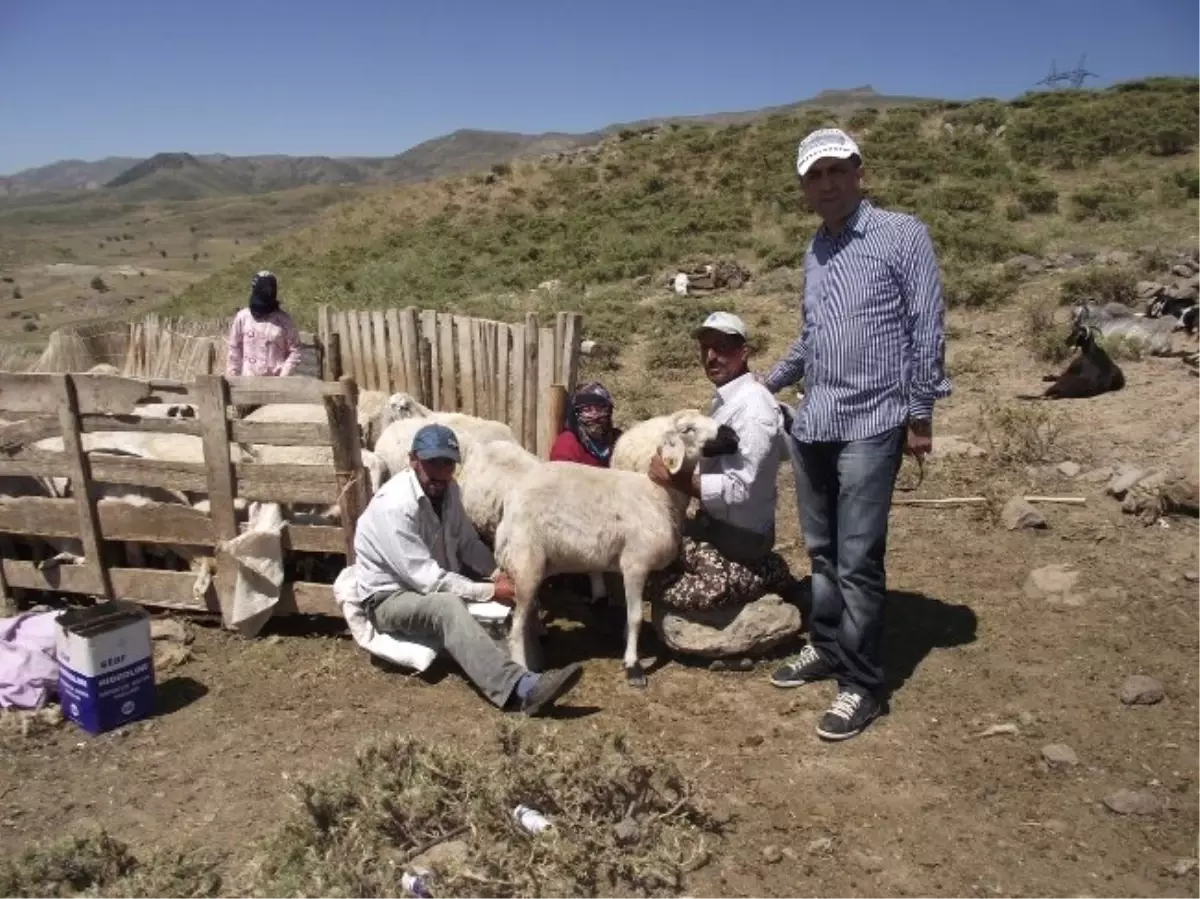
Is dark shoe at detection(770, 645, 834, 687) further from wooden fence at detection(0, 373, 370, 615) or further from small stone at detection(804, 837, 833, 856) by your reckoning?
wooden fence at detection(0, 373, 370, 615)

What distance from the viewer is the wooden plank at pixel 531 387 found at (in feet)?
21.5

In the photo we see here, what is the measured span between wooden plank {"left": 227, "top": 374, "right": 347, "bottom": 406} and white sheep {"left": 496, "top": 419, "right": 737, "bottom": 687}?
1524mm

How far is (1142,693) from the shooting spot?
4434mm

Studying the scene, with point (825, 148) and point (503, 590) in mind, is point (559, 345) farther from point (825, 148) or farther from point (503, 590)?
point (825, 148)

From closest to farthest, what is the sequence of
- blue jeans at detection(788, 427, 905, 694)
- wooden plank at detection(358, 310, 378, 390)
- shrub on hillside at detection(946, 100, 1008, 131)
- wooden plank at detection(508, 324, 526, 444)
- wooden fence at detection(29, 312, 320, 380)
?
blue jeans at detection(788, 427, 905, 694) → wooden plank at detection(508, 324, 526, 444) → wooden plank at detection(358, 310, 378, 390) → wooden fence at detection(29, 312, 320, 380) → shrub on hillside at detection(946, 100, 1008, 131)

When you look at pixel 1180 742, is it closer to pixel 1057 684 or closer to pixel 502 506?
pixel 1057 684

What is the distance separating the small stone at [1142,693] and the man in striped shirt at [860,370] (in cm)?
121

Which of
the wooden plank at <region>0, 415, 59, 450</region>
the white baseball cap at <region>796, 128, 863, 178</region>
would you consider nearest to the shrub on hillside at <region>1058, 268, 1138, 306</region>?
the white baseball cap at <region>796, 128, 863, 178</region>

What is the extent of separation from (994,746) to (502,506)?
285cm

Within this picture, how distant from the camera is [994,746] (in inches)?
167

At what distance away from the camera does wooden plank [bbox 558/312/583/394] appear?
6305 millimetres

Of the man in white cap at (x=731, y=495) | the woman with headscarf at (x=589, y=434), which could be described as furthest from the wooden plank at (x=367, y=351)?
the man in white cap at (x=731, y=495)

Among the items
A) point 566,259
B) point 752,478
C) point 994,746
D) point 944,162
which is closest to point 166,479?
point 752,478

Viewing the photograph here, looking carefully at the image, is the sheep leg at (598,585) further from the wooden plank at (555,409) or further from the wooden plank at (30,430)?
the wooden plank at (30,430)
